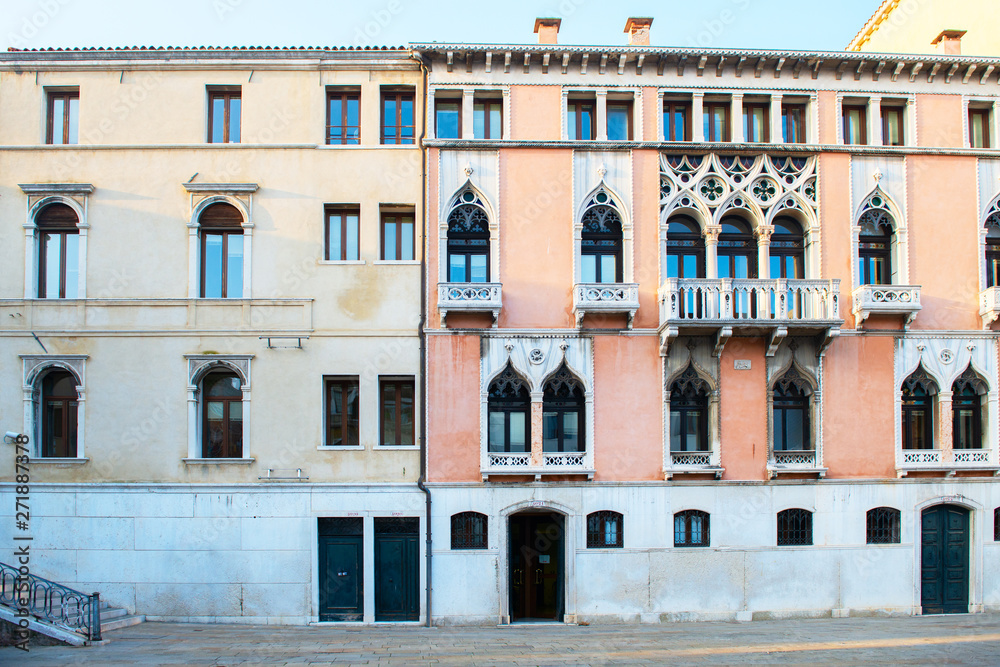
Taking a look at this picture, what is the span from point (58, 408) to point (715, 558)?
688 inches

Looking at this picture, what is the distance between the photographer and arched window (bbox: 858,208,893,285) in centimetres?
1997

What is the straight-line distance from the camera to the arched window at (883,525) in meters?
19.1

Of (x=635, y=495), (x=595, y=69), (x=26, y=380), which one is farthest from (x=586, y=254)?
(x=26, y=380)

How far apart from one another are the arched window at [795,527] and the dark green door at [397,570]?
9.40m

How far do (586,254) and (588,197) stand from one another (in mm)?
1504

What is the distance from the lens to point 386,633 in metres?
17.3

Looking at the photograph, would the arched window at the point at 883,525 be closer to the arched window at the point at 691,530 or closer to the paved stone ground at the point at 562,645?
the paved stone ground at the point at 562,645

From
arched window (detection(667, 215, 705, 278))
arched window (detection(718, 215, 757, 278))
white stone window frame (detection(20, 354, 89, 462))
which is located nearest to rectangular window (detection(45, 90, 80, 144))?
white stone window frame (detection(20, 354, 89, 462))

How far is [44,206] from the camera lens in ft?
63.0

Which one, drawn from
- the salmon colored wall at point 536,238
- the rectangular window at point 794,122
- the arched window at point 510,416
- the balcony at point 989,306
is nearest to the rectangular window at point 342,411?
the arched window at point 510,416

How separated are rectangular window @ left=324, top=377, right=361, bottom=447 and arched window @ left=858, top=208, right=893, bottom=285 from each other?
46.4 ft

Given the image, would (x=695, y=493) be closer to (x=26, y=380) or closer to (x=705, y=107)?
(x=705, y=107)

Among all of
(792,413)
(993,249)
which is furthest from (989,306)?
(792,413)

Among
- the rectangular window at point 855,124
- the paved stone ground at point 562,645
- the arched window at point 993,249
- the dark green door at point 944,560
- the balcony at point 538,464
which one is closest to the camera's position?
the paved stone ground at point 562,645
